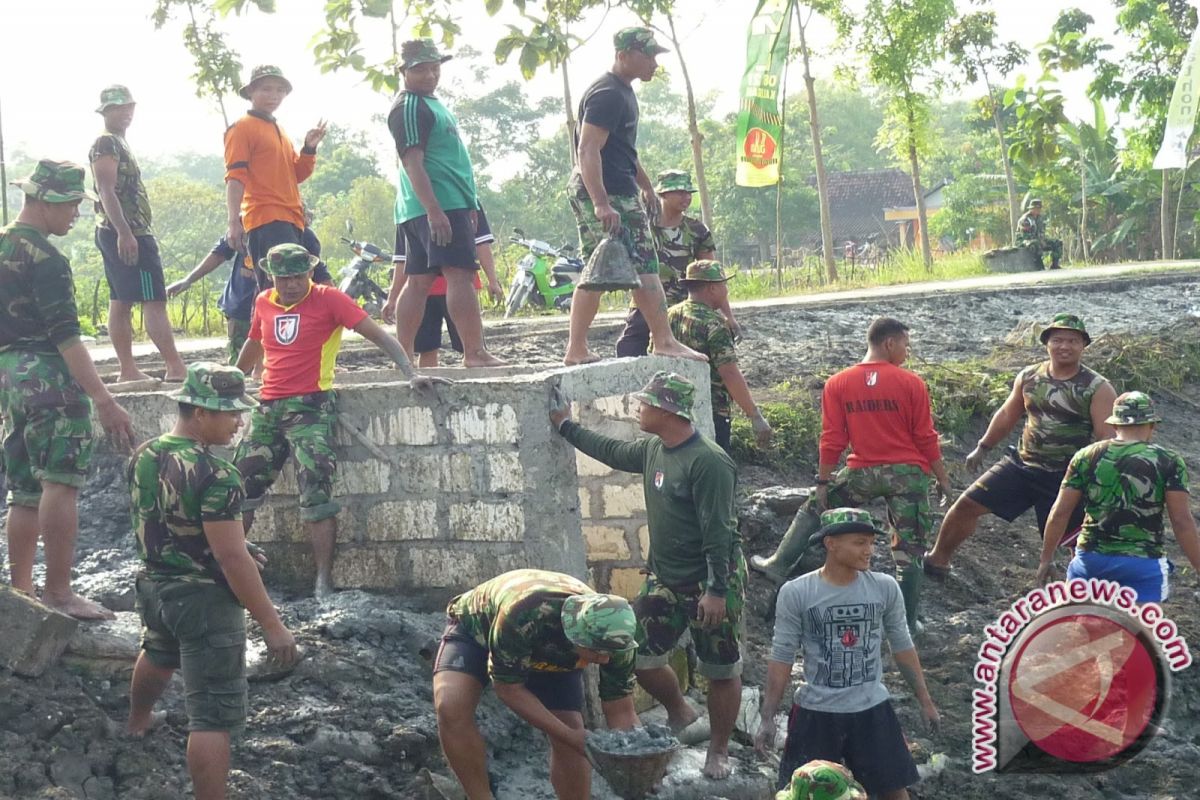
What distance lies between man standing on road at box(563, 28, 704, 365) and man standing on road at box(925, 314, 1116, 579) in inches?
75.1

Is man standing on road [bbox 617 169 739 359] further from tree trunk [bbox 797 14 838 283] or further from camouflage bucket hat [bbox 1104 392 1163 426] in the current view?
tree trunk [bbox 797 14 838 283]

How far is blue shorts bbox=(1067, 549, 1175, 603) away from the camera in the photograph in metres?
6.44

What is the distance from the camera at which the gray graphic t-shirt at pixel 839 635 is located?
5.15 m

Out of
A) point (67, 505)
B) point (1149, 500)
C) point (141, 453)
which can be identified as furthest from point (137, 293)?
point (1149, 500)

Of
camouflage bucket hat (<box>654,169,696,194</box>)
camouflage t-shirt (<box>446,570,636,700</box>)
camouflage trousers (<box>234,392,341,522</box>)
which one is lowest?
camouflage t-shirt (<box>446,570,636,700</box>)

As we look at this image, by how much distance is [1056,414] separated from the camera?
7.39 meters

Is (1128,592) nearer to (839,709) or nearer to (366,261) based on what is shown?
(839,709)

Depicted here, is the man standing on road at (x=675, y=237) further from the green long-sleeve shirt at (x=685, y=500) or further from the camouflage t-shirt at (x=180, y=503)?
the camouflage t-shirt at (x=180, y=503)

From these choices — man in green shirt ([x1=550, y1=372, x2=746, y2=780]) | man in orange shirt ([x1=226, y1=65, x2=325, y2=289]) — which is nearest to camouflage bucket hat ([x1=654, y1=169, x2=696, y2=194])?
man in orange shirt ([x1=226, y1=65, x2=325, y2=289])

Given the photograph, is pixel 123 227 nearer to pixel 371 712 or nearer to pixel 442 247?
pixel 442 247

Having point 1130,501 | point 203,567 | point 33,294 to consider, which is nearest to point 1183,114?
point 1130,501

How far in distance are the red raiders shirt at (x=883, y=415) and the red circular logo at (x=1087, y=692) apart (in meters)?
1.12

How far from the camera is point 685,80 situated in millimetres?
17828

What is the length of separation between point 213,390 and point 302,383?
4.94ft
